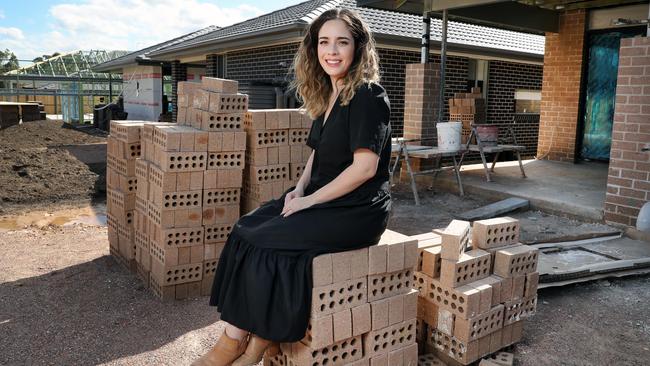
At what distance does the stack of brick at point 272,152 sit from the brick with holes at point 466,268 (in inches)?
80.0

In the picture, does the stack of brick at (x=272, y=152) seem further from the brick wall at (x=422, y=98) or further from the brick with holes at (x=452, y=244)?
the brick wall at (x=422, y=98)

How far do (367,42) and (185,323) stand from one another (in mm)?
2595

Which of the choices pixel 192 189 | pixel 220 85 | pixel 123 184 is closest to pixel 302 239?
pixel 192 189

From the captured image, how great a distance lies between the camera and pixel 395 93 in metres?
11.9

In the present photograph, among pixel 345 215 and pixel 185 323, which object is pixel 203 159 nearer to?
pixel 185 323

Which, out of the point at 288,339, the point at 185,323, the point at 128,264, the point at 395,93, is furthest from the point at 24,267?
the point at 395,93

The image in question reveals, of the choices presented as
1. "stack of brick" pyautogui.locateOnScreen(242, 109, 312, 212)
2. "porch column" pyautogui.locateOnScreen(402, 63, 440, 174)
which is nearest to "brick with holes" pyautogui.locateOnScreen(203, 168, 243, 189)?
"stack of brick" pyautogui.locateOnScreen(242, 109, 312, 212)

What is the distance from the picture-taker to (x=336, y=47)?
2.96 m

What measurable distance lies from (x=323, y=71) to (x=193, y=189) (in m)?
1.95

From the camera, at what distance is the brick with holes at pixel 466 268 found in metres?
3.24

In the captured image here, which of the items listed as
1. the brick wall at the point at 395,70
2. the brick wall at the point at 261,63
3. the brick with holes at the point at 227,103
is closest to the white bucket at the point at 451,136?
the brick wall at the point at 395,70

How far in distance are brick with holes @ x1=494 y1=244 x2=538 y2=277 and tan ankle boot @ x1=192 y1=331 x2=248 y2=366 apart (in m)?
1.62

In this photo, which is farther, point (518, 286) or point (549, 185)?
point (549, 185)

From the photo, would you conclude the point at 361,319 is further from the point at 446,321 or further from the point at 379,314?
the point at 446,321
